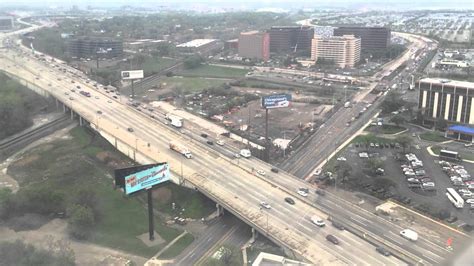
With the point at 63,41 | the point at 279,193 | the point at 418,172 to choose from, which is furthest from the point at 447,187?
the point at 63,41

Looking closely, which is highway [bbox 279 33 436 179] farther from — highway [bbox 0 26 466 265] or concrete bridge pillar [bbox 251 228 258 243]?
concrete bridge pillar [bbox 251 228 258 243]

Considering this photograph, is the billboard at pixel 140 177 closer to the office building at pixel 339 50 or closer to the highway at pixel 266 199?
the highway at pixel 266 199

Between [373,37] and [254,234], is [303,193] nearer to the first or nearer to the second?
[254,234]

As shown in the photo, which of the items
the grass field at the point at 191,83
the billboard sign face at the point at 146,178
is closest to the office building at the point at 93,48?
the grass field at the point at 191,83

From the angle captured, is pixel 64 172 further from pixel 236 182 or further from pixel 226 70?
pixel 226 70

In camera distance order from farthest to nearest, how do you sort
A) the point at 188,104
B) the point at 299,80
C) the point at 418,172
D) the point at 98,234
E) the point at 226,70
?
the point at 226,70, the point at 299,80, the point at 188,104, the point at 418,172, the point at 98,234
